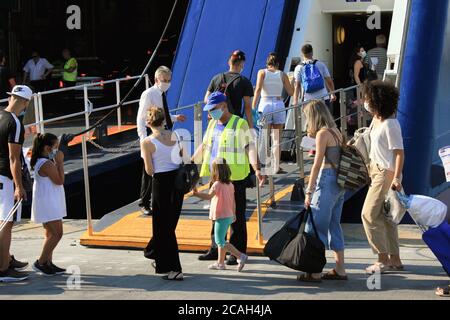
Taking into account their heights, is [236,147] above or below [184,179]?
above

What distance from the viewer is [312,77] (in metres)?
12.6

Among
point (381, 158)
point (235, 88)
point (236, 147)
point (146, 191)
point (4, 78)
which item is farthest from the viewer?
point (4, 78)

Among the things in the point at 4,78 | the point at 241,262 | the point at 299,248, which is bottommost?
the point at 241,262

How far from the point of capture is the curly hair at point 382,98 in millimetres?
8516

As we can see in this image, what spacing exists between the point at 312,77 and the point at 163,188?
4708 mm

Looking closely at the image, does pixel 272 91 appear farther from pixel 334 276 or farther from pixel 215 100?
pixel 334 276

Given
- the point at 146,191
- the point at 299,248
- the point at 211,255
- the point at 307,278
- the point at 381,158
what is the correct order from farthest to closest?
1. the point at 146,191
2. the point at 211,255
3. the point at 381,158
4. the point at 307,278
5. the point at 299,248

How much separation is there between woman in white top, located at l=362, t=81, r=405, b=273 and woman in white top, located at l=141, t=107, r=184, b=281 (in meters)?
1.81

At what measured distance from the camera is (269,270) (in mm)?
9016

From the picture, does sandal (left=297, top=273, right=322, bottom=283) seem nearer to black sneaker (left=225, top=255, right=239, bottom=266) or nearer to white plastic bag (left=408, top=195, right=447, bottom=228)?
black sneaker (left=225, top=255, right=239, bottom=266)

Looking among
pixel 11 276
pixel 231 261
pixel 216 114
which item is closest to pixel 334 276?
pixel 231 261

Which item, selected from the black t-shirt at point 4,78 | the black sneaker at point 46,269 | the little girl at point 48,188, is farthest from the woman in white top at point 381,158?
the black t-shirt at point 4,78

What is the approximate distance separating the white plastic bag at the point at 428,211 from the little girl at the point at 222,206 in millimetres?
1785
